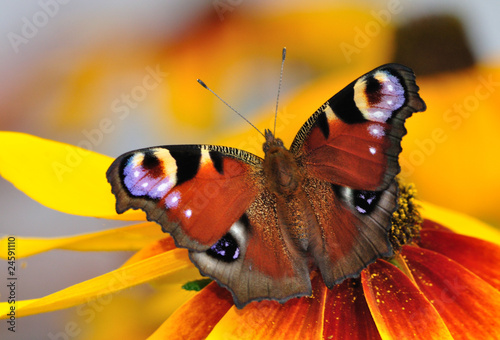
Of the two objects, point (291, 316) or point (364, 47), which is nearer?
point (291, 316)

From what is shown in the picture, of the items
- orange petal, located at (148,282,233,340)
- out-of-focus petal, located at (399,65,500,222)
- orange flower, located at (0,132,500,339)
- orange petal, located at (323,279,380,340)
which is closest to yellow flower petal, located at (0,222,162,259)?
orange flower, located at (0,132,500,339)

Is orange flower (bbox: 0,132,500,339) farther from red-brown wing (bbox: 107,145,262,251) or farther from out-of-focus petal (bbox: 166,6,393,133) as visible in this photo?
out-of-focus petal (bbox: 166,6,393,133)

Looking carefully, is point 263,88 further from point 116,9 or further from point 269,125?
point 116,9

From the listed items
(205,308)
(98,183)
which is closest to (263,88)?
(98,183)

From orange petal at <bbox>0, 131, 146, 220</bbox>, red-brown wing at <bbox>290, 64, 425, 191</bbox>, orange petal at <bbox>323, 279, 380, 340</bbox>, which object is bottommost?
orange petal at <bbox>323, 279, 380, 340</bbox>

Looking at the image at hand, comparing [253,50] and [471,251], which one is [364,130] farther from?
[253,50]

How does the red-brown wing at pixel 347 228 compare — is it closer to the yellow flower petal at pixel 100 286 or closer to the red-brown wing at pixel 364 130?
the red-brown wing at pixel 364 130
